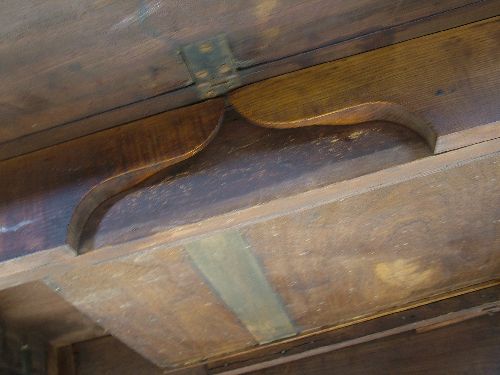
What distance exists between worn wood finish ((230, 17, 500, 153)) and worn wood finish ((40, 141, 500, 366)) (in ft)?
0.26

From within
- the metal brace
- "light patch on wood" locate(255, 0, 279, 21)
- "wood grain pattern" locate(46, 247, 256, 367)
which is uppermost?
the metal brace

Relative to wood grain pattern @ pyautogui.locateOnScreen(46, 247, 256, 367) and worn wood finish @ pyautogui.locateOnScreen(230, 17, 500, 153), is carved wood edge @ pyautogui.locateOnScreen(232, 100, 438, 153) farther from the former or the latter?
wood grain pattern @ pyautogui.locateOnScreen(46, 247, 256, 367)

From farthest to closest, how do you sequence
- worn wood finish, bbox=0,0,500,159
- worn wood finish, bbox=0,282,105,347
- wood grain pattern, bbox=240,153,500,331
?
worn wood finish, bbox=0,282,105,347 → wood grain pattern, bbox=240,153,500,331 → worn wood finish, bbox=0,0,500,159

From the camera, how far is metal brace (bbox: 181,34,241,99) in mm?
929

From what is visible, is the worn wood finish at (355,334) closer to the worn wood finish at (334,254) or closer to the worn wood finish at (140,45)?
the worn wood finish at (334,254)

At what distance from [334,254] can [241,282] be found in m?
0.24

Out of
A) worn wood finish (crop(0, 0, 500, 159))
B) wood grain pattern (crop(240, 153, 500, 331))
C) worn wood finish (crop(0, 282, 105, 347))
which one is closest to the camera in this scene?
worn wood finish (crop(0, 0, 500, 159))

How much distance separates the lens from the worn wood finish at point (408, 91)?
36.8 inches

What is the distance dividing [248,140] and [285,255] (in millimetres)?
403

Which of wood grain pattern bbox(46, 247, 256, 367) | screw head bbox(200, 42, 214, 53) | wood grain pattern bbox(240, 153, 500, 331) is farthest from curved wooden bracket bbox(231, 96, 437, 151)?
wood grain pattern bbox(46, 247, 256, 367)

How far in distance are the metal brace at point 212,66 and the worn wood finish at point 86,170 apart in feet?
0.11

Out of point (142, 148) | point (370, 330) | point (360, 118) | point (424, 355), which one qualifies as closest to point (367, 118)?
point (360, 118)

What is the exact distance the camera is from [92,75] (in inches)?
36.9

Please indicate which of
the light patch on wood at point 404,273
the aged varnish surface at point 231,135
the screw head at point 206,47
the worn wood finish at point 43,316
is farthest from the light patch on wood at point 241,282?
the worn wood finish at point 43,316
